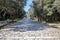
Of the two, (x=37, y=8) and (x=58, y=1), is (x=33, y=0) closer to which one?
(x=37, y=8)

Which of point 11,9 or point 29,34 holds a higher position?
point 11,9

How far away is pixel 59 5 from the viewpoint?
3400cm

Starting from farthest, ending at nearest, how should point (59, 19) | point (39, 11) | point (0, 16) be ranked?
1. point (0, 16)
2. point (39, 11)
3. point (59, 19)

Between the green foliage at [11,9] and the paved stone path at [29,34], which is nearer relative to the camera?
the paved stone path at [29,34]

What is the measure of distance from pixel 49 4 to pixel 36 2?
2535cm

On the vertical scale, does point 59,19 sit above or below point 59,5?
below

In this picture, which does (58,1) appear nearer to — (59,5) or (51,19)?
(59,5)

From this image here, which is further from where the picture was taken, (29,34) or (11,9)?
(11,9)

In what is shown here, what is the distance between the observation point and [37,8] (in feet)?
211

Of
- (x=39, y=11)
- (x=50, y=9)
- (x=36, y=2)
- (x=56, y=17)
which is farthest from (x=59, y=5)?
(x=36, y=2)

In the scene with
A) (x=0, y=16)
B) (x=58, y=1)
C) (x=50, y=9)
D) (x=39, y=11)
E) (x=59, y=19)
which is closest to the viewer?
(x=58, y=1)

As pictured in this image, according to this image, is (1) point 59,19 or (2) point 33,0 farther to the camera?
(2) point 33,0

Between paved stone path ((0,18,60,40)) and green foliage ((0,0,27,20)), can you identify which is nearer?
paved stone path ((0,18,60,40))

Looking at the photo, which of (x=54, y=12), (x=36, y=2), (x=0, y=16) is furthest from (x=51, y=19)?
(x=0, y=16)
